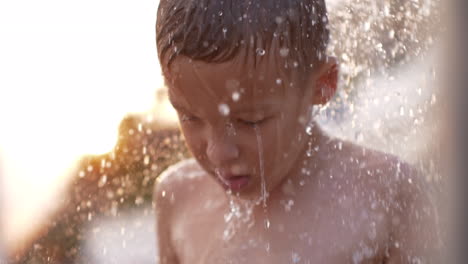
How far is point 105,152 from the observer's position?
2.25 metres

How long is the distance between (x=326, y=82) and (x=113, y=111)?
871 millimetres

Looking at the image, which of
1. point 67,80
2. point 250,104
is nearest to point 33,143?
point 67,80

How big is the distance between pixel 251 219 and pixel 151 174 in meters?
0.70

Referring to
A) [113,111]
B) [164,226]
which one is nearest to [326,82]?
[164,226]

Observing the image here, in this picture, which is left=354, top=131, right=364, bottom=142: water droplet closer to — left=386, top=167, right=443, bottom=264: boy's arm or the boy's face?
left=386, top=167, right=443, bottom=264: boy's arm

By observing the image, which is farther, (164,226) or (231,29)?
(164,226)

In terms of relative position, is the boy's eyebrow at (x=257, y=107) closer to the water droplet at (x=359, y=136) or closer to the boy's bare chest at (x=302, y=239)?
the boy's bare chest at (x=302, y=239)

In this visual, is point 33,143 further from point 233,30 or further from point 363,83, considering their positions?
point 233,30

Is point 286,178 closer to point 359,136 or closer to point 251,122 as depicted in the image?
point 251,122

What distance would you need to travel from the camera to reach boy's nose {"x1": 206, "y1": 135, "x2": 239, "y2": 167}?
141cm

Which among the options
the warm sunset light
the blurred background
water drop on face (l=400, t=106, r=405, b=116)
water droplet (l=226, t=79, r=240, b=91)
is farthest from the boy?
the warm sunset light

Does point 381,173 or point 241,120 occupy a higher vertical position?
point 241,120

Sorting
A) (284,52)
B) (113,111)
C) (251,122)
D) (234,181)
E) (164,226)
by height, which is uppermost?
(284,52)

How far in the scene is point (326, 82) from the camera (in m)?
1.57
